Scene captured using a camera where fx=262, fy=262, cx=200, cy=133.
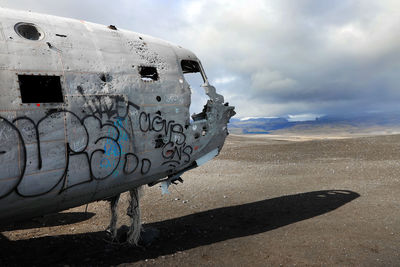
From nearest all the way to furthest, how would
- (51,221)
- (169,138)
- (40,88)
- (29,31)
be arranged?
(29,31) < (40,88) < (169,138) < (51,221)

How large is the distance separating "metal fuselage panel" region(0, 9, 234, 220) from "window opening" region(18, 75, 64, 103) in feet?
0.40

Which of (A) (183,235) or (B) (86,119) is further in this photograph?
(A) (183,235)

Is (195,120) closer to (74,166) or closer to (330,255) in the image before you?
(74,166)

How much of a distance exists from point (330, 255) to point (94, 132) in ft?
23.5

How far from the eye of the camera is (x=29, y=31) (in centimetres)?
612

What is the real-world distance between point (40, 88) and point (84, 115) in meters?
1.84

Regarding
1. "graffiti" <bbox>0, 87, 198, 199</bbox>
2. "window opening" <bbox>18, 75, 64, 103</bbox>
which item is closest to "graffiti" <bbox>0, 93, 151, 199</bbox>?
"graffiti" <bbox>0, 87, 198, 199</bbox>

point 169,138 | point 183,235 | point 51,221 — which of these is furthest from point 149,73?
point 51,221

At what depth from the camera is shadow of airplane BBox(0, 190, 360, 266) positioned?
7684 mm

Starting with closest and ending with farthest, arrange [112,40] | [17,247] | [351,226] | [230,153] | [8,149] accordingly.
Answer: [8,149]
[112,40]
[17,247]
[351,226]
[230,153]

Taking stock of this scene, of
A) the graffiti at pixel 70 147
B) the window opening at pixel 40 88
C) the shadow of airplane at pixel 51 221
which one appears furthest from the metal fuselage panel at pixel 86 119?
the shadow of airplane at pixel 51 221

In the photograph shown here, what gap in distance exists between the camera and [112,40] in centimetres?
709

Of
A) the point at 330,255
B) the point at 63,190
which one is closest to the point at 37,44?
the point at 63,190

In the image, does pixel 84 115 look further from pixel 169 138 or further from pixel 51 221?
pixel 51 221
